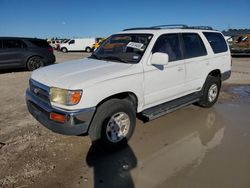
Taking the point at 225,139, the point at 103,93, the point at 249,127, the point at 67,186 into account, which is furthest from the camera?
the point at 249,127

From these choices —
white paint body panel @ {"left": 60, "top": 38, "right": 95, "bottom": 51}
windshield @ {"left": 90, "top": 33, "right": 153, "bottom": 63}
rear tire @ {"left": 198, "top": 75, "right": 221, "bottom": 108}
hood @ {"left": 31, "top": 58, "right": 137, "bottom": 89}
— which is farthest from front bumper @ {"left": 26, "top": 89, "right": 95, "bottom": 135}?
white paint body panel @ {"left": 60, "top": 38, "right": 95, "bottom": 51}

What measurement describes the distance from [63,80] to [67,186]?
1.47 meters

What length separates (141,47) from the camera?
14.7 ft

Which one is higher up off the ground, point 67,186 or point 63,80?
point 63,80

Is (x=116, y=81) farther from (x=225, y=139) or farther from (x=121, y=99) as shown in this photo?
(x=225, y=139)

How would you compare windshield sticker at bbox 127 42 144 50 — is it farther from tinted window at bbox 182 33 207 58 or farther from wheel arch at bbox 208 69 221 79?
wheel arch at bbox 208 69 221 79

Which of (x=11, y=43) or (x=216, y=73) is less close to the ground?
(x=11, y=43)

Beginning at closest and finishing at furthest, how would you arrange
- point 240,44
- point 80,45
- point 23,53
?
1. point 23,53
2. point 240,44
3. point 80,45

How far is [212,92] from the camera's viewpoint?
242 inches

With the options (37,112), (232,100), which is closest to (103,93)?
(37,112)

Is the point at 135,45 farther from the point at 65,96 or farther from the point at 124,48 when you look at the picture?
the point at 65,96

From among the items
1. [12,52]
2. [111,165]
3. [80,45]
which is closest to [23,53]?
[12,52]

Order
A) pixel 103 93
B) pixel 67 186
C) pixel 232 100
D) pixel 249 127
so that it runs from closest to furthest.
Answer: pixel 67 186 → pixel 103 93 → pixel 249 127 → pixel 232 100

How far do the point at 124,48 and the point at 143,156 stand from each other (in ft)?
6.81
